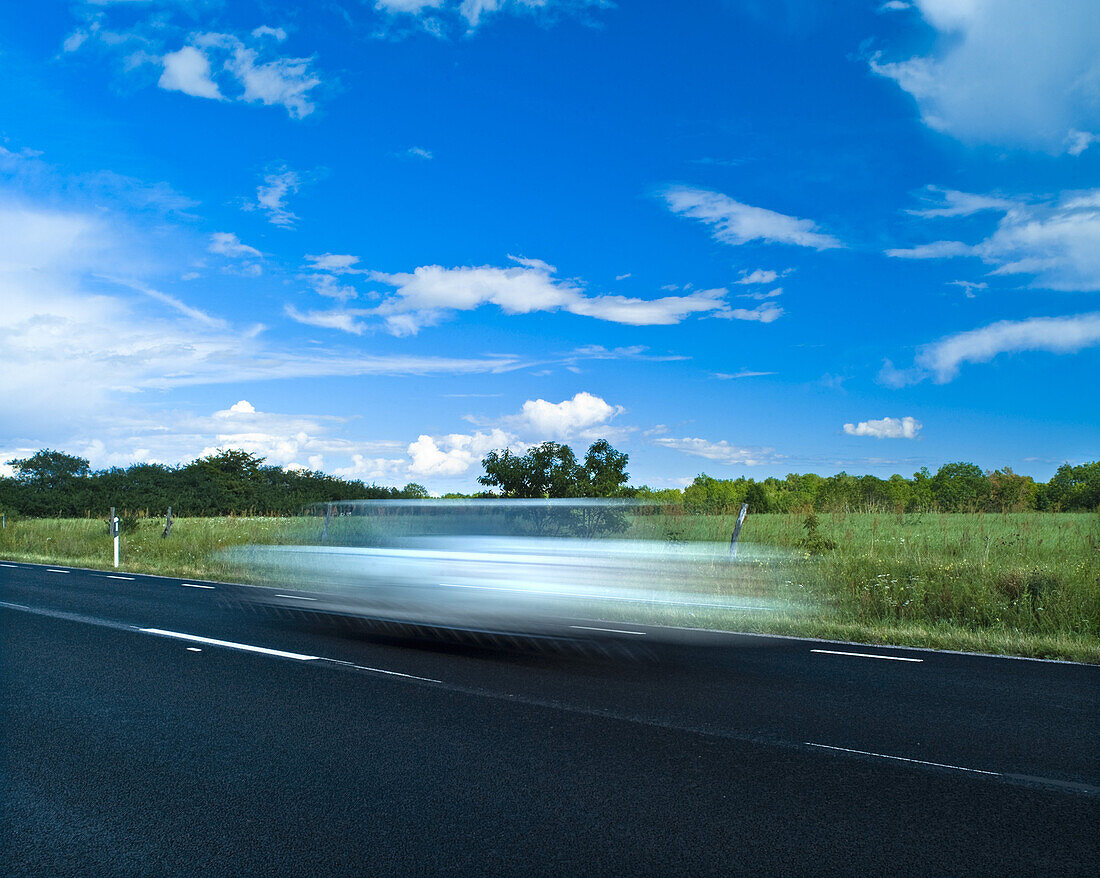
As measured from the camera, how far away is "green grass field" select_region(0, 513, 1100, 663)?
31.7ft

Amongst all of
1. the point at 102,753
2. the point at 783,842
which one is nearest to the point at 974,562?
the point at 783,842

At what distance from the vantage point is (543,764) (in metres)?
4.60

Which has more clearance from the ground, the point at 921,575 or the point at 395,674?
the point at 921,575

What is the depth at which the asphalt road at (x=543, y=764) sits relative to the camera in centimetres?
344

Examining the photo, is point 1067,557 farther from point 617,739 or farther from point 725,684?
point 617,739

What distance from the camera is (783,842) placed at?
352 centimetres

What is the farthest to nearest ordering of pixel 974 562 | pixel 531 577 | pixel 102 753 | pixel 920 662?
pixel 974 562 < pixel 531 577 < pixel 920 662 < pixel 102 753

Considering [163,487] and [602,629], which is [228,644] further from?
[163,487]

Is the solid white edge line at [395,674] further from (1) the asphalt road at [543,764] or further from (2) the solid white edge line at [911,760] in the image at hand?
(2) the solid white edge line at [911,760]

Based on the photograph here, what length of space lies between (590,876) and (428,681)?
12.8ft

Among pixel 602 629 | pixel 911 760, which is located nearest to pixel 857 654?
pixel 602 629

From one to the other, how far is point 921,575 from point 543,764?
947 cm

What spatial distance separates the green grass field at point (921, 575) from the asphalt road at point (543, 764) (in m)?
1.71

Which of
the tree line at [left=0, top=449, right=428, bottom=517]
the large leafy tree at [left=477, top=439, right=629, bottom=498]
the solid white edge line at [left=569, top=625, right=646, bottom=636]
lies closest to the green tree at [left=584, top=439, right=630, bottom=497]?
the large leafy tree at [left=477, top=439, right=629, bottom=498]
